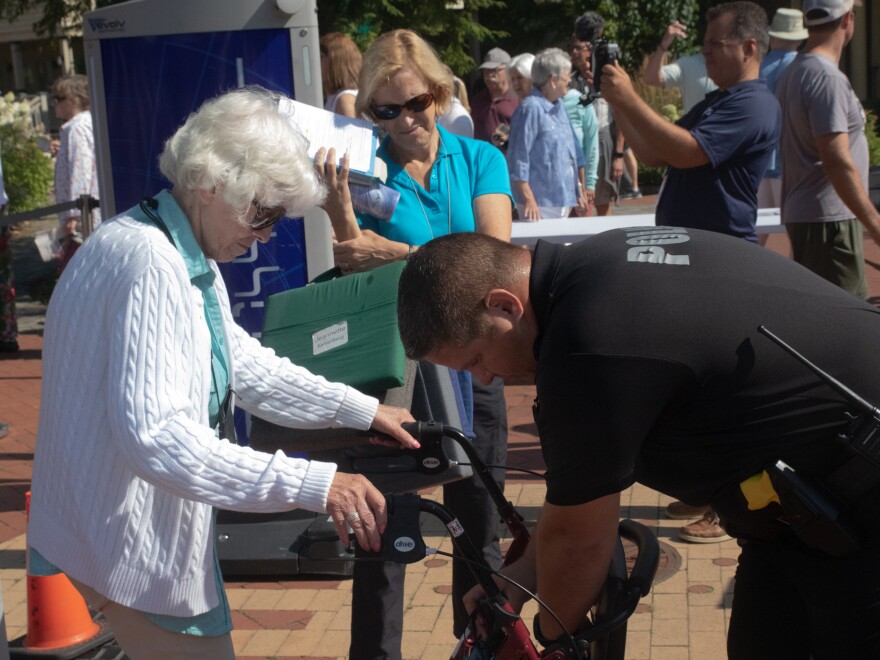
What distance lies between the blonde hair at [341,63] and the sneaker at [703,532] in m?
3.24

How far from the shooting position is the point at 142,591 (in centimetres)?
239

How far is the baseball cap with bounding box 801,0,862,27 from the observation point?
5.16 meters

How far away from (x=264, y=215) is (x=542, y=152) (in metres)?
6.73

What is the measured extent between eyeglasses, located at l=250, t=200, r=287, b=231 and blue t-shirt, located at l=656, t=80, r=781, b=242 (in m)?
2.47

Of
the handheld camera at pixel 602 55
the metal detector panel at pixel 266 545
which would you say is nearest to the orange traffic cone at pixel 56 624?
the metal detector panel at pixel 266 545

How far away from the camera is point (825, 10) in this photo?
518 cm

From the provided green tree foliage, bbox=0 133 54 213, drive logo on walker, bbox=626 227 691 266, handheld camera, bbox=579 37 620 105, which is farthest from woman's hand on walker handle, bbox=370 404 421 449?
green tree foliage, bbox=0 133 54 213

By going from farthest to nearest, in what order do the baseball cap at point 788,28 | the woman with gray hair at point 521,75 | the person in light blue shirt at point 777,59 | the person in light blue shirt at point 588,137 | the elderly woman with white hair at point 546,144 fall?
the woman with gray hair at point 521,75 < the person in light blue shirt at point 588,137 < the elderly woman with white hair at point 546,144 < the baseball cap at point 788,28 < the person in light blue shirt at point 777,59

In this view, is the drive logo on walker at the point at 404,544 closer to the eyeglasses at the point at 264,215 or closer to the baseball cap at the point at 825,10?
the eyeglasses at the point at 264,215

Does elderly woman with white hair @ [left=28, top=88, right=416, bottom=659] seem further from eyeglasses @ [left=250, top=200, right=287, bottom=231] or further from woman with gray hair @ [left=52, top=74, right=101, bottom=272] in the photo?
woman with gray hair @ [left=52, top=74, right=101, bottom=272]

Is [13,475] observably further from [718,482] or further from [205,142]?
[718,482]

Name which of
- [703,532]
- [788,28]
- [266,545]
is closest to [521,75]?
[788,28]

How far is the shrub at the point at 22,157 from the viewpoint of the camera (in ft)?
48.4

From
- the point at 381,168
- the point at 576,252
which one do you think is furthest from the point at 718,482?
the point at 381,168
